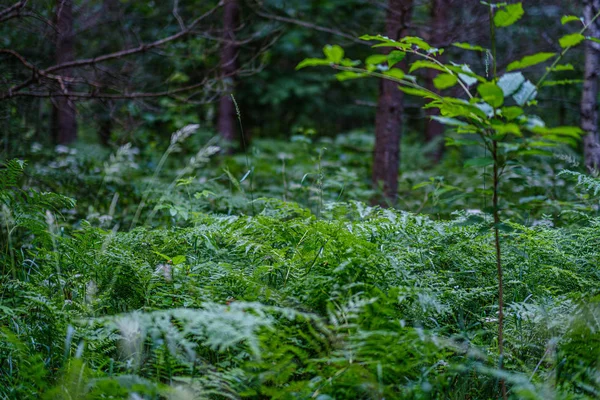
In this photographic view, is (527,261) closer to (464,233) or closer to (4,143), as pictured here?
(464,233)

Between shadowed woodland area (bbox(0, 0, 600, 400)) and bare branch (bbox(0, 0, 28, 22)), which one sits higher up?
bare branch (bbox(0, 0, 28, 22))

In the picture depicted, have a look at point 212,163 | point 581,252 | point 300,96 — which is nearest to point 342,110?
point 300,96

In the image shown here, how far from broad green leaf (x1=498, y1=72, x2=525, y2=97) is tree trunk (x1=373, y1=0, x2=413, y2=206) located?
3.85m

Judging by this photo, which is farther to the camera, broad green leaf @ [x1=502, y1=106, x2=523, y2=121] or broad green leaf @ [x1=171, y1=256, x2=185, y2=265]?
broad green leaf @ [x1=171, y1=256, x2=185, y2=265]

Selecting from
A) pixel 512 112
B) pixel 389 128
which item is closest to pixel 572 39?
pixel 512 112

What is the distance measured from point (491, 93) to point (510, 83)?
18 centimetres

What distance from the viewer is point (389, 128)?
599 centimetres

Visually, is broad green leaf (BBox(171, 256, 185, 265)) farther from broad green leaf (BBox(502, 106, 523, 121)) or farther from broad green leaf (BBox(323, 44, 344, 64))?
broad green leaf (BBox(502, 106, 523, 121))

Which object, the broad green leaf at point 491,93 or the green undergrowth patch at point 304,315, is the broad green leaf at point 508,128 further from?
the green undergrowth patch at point 304,315

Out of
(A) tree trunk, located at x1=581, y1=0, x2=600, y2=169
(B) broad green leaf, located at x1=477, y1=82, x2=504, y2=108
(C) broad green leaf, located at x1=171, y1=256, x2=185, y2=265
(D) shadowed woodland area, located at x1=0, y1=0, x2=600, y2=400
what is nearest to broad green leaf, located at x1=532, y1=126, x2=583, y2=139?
(D) shadowed woodland area, located at x1=0, y1=0, x2=600, y2=400

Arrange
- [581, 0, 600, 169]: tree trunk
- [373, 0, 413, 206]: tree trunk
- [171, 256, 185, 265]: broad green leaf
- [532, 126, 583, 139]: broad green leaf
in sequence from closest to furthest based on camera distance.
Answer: [532, 126, 583, 139]: broad green leaf → [171, 256, 185, 265]: broad green leaf → [581, 0, 600, 169]: tree trunk → [373, 0, 413, 206]: tree trunk

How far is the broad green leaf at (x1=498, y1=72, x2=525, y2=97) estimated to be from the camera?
1812 millimetres

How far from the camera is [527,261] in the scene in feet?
9.41

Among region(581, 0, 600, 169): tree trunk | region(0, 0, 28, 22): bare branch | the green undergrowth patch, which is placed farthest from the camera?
region(581, 0, 600, 169): tree trunk
